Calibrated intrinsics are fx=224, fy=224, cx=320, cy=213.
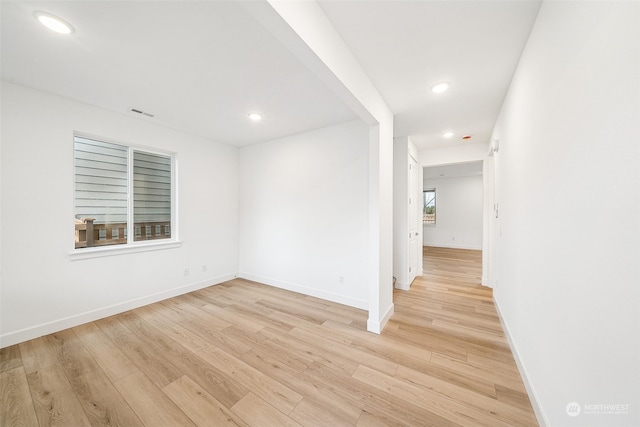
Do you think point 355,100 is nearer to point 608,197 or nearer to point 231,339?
point 608,197

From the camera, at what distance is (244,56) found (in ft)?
6.02

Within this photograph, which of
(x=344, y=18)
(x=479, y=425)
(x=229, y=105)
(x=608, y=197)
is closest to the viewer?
(x=608, y=197)

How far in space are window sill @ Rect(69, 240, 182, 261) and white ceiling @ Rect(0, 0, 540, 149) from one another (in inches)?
69.3

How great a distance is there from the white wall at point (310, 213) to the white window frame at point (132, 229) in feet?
3.76

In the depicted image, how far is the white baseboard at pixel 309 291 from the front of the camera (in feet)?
10.2

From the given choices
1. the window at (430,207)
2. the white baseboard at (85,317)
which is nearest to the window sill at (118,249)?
the white baseboard at (85,317)

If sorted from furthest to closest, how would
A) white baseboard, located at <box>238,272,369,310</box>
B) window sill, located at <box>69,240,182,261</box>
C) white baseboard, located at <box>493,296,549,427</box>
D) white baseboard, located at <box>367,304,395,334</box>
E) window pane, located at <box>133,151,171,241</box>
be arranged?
window pane, located at <box>133,151,171,241</box>
white baseboard, located at <box>238,272,369,310</box>
window sill, located at <box>69,240,182,261</box>
white baseboard, located at <box>367,304,395,334</box>
white baseboard, located at <box>493,296,549,427</box>

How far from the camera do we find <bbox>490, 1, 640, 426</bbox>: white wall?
71 centimetres

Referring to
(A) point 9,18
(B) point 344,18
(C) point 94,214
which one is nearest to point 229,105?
(A) point 9,18

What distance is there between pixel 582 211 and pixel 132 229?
4423 mm

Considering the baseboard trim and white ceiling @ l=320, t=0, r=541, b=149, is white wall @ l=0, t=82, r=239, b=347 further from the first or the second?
the baseboard trim

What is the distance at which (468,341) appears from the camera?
2.26m

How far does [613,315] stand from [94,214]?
4.44m

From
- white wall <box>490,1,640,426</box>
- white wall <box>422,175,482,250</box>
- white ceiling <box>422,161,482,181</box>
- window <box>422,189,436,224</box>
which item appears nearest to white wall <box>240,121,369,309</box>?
white wall <box>490,1,640,426</box>
